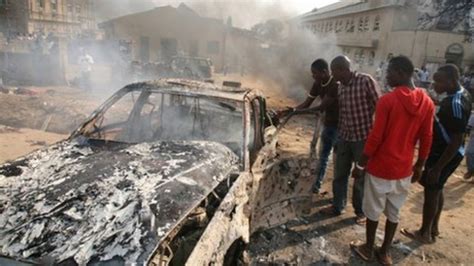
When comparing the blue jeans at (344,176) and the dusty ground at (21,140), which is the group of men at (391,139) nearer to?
the blue jeans at (344,176)

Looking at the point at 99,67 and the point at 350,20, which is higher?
the point at 350,20

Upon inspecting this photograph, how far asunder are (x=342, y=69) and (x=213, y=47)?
25.7 m

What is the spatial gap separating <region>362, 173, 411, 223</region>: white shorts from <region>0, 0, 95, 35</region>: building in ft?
126

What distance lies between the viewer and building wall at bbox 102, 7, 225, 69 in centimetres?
2752

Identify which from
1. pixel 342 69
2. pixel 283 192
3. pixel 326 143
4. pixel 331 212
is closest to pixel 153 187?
pixel 283 192

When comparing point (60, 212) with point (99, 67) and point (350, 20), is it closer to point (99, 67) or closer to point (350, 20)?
point (99, 67)

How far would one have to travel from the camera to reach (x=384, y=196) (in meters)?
3.50

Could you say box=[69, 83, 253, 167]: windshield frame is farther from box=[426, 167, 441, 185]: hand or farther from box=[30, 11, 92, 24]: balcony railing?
box=[30, 11, 92, 24]: balcony railing

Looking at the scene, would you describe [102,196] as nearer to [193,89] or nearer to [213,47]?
[193,89]

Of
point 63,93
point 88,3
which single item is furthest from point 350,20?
point 88,3

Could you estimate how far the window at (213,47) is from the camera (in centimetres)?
2881

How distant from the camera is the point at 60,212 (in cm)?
218

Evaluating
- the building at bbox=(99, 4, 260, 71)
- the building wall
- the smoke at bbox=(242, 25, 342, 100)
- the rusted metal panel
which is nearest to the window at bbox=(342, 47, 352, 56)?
the smoke at bbox=(242, 25, 342, 100)

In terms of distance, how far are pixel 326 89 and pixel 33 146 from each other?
221 inches
